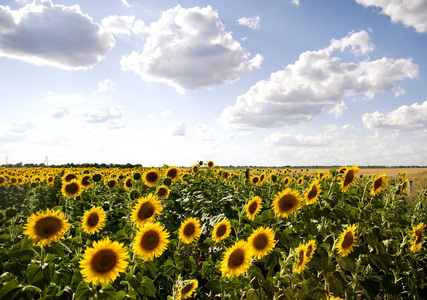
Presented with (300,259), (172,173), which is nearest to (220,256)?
(300,259)

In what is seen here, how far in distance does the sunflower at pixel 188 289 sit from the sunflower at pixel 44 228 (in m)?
1.47

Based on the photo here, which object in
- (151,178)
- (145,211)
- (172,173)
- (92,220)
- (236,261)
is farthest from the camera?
(172,173)

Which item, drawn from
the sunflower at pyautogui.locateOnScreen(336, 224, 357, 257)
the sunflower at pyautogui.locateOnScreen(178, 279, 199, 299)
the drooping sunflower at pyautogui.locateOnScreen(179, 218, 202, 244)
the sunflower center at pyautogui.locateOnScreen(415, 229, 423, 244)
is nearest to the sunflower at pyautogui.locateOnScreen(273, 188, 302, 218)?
the sunflower at pyautogui.locateOnScreen(336, 224, 357, 257)

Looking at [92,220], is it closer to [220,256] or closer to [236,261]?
[220,256]

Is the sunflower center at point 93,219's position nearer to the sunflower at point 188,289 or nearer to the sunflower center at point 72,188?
the sunflower at point 188,289

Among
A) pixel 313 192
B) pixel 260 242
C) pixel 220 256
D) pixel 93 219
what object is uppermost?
pixel 313 192

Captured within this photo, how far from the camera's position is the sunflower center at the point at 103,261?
271 centimetres

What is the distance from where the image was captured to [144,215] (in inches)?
147

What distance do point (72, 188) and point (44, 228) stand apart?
320 cm

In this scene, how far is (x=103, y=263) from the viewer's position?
107 inches

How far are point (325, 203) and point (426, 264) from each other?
3244mm

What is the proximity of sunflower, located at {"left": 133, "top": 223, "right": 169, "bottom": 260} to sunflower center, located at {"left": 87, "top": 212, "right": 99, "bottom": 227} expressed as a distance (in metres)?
1.19

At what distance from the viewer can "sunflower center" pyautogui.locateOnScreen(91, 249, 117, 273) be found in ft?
8.91

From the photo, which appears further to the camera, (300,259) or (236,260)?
(236,260)
